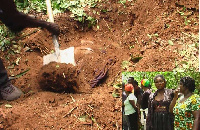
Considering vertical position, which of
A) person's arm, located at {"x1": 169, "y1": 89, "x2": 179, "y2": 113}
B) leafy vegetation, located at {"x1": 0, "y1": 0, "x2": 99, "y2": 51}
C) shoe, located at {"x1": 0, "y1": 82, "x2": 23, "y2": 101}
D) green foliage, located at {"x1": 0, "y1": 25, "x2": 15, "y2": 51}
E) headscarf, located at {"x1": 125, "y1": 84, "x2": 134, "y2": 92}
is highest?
leafy vegetation, located at {"x1": 0, "y1": 0, "x2": 99, "y2": 51}

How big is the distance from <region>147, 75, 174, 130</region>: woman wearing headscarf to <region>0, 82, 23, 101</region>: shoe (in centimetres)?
166

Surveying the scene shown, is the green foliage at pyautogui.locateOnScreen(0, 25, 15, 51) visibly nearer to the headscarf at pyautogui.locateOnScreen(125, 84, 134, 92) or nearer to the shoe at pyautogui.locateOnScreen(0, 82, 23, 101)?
the shoe at pyautogui.locateOnScreen(0, 82, 23, 101)

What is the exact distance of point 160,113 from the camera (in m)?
1.95

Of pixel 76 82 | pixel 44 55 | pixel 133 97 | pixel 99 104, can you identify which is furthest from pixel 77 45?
pixel 133 97

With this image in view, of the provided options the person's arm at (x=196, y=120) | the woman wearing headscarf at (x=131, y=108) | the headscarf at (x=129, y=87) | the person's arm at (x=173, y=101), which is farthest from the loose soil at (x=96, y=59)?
the person's arm at (x=196, y=120)

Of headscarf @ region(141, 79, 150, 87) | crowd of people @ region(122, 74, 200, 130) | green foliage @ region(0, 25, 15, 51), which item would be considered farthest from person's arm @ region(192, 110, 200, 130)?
green foliage @ region(0, 25, 15, 51)

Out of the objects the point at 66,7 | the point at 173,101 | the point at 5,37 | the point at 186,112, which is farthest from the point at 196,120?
the point at 5,37

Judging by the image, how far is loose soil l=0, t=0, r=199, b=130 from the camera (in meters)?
2.44

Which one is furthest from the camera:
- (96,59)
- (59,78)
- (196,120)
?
(96,59)

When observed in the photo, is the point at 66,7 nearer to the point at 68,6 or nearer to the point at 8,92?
the point at 68,6

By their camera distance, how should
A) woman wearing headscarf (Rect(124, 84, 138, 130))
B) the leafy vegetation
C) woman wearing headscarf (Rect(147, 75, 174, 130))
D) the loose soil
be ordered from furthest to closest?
the leafy vegetation, the loose soil, woman wearing headscarf (Rect(124, 84, 138, 130)), woman wearing headscarf (Rect(147, 75, 174, 130))

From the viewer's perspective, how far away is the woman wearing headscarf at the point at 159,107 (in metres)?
1.91

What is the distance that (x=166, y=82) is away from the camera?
196cm

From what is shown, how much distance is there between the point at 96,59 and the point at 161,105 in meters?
1.52
